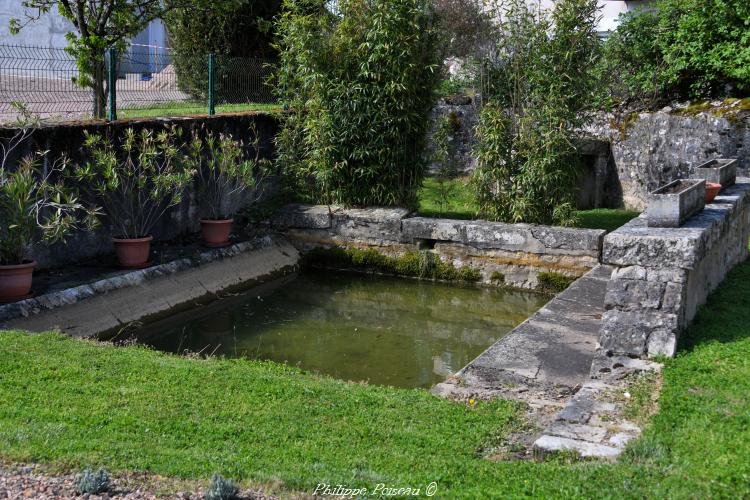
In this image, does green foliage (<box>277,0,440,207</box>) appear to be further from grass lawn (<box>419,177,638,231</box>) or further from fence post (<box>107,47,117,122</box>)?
fence post (<box>107,47,117,122</box>)

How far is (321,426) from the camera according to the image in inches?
193

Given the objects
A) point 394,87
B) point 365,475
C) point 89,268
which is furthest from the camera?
point 394,87

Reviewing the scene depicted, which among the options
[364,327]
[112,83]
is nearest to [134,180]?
[112,83]

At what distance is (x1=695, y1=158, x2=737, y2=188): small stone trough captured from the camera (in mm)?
8844

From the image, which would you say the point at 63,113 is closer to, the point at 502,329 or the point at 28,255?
the point at 28,255

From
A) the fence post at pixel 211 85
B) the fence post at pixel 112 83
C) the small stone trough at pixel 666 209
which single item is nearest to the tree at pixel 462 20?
the fence post at pixel 211 85

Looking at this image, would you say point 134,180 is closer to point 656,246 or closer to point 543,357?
point 543,357

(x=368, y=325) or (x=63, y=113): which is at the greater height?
(x=63, y=113)

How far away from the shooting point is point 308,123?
11617 mm

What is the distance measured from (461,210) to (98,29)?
598cm

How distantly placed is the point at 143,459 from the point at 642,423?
2756mm

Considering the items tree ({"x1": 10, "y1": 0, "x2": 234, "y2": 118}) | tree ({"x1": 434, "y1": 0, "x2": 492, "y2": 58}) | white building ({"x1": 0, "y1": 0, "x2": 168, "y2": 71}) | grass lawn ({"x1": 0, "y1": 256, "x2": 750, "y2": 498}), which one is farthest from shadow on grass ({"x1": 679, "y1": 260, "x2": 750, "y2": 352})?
white building ({"x1": 0, "y1": 0, "x2": 168, "y2": 71})

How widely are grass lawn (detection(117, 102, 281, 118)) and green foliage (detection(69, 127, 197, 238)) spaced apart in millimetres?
1190

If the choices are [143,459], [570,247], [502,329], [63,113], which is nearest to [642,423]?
[143,459]
